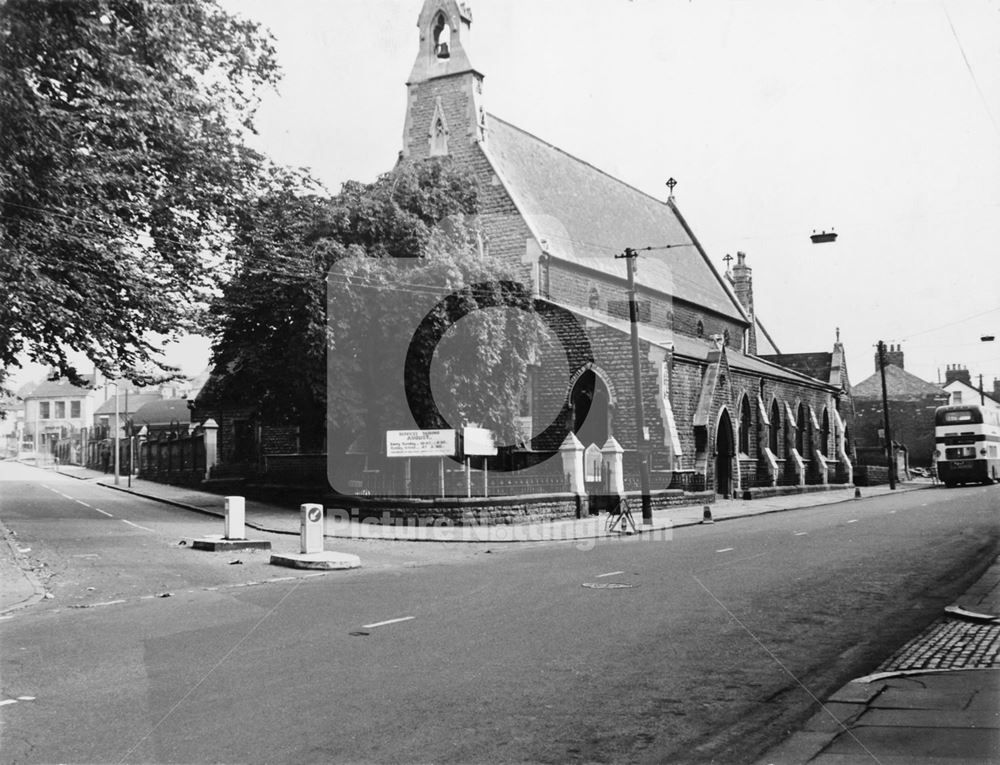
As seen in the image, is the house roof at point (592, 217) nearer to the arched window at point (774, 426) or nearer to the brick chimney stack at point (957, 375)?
the arched window at point (774, 426)

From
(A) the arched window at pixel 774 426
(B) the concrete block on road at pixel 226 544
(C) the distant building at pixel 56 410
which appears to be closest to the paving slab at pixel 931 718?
(B) the concrete block on road at pixel 226 544

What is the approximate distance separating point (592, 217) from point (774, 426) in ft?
44.7

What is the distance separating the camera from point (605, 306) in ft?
120

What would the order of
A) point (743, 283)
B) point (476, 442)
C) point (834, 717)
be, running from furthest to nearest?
point (743, 283) < point (476, 442) < point (834, 717)

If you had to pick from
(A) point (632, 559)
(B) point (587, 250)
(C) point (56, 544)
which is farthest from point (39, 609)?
(B) point (587, 250)

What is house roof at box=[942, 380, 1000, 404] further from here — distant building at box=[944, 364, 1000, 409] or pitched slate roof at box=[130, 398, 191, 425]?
pitched slate roof at box=[130, 398, 191, 425]

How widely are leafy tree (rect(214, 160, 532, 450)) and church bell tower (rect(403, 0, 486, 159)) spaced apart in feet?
28.7

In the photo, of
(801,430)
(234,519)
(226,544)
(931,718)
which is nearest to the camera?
(931,718)

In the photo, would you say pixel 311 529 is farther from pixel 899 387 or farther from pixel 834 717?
pixel 899 387

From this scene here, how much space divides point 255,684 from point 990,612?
6.90 meters

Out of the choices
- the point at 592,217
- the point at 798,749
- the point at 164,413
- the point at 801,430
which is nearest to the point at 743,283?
the point at 801,430

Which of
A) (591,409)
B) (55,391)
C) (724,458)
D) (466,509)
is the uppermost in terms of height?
(55,391)

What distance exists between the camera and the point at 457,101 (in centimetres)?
3534

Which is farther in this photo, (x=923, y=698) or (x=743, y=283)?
(x=743, y=283)
